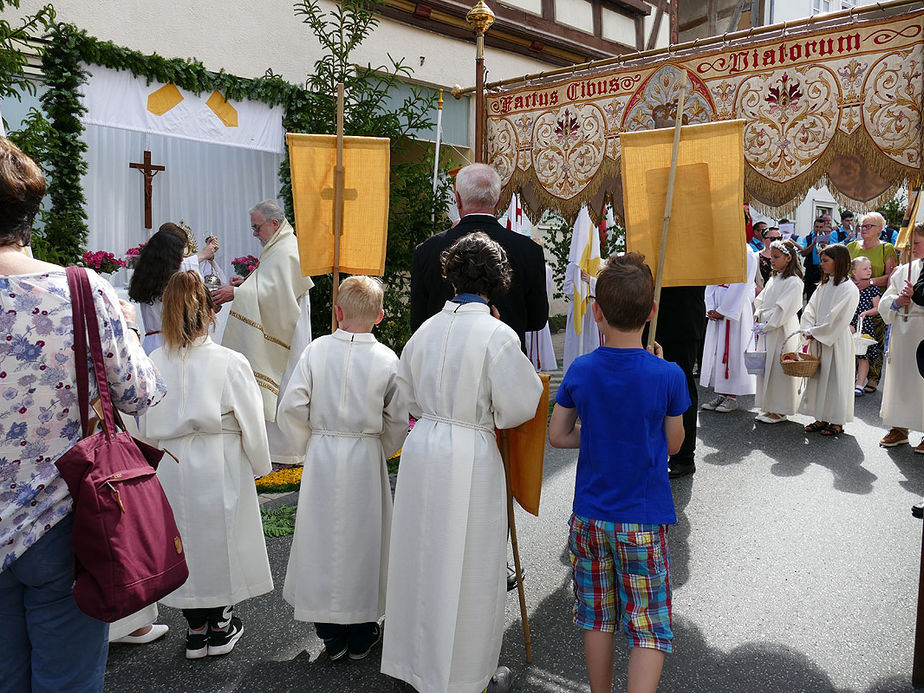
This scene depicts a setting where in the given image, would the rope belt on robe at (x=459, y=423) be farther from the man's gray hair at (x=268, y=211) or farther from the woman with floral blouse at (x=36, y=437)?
the man's gray hair at (x=268, y=211)

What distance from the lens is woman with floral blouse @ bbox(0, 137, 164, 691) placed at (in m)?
1.66

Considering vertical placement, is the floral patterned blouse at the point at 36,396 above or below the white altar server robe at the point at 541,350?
above

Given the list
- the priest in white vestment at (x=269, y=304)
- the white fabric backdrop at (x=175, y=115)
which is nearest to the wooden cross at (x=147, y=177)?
the white fabric backdrop at (x=175, y=115)

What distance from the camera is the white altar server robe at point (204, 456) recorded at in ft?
9.53

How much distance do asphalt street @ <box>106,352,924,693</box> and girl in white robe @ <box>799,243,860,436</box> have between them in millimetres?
1069

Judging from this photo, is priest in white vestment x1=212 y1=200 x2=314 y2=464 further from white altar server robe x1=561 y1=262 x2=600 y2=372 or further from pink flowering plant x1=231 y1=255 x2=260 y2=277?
white altar server robe x1=561 y1=262 x2=600 y2=372

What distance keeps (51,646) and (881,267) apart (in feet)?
30.7

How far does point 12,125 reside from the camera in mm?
6242

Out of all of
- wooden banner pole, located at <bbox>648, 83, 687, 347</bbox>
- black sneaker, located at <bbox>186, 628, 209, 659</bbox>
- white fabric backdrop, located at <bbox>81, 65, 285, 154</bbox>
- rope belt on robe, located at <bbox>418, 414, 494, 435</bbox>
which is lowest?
black sneaker, located at <bbox>186, 628, 209, 659</bbox>

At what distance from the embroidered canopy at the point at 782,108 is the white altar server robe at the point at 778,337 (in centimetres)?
304

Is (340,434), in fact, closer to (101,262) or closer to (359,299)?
(359,299)

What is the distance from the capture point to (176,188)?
748 centimetres

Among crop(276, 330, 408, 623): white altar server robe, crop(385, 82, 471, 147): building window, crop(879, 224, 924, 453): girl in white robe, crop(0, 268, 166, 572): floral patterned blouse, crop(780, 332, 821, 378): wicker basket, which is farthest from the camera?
crop(385, 82, 471, 147): building window

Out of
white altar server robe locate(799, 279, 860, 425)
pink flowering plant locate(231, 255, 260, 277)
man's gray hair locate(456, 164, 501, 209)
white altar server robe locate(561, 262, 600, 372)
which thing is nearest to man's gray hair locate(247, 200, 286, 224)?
pink flowering plant locate(231, 255, 260, 277)
